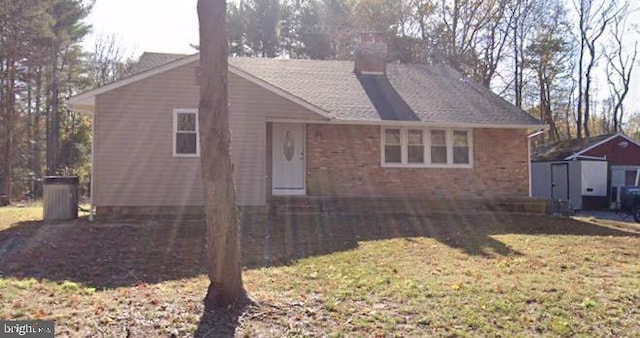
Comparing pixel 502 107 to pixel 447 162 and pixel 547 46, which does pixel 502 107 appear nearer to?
pixel 447 162

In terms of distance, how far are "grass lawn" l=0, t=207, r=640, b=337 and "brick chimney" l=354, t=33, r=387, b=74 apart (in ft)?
25.9

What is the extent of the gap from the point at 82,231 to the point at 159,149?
9.25 feet

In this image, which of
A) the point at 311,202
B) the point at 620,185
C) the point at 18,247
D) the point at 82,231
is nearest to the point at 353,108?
the point at 311,202

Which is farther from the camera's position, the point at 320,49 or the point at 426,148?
the point at 320,49

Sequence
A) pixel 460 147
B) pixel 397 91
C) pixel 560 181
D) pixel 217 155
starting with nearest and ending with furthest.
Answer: pixel 217 155 → pixel 460 147 → pixel 397 91 → pixel 560 181

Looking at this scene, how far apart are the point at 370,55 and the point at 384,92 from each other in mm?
2135

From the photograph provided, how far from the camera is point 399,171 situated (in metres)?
14.5

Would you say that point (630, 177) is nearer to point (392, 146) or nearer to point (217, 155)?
point (392, 146)

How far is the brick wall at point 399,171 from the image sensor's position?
46.0 ft

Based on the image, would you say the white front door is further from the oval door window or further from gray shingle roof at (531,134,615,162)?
gray shingle roof at (531,134,615,162)

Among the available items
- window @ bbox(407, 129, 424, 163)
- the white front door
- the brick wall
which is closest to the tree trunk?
the brick wall

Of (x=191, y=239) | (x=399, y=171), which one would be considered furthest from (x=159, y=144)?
(x=399, y=171)

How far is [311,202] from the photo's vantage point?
13375mm

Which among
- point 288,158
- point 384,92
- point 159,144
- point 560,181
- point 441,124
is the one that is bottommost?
point 560,181
